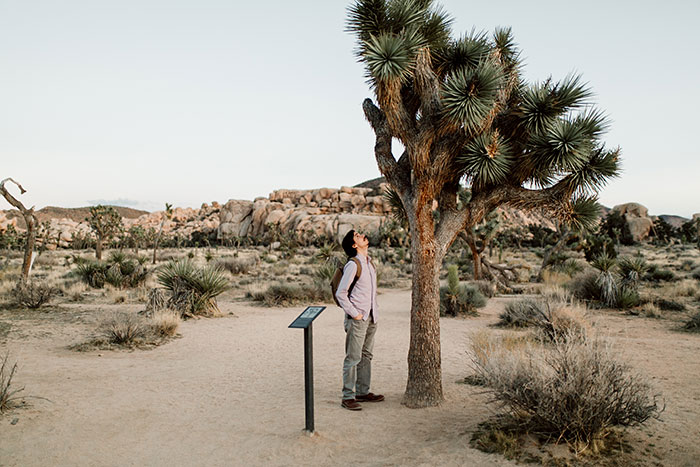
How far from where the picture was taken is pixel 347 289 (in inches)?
228

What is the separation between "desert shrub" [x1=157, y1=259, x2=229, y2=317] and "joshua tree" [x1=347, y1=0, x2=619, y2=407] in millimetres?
8746

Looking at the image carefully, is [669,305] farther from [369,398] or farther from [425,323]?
[369,398]

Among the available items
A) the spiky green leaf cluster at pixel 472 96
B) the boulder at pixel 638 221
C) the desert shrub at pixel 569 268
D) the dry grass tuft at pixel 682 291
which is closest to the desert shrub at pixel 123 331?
the spiky green leaf cluster at pixel 472 96

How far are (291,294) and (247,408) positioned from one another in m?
10.7

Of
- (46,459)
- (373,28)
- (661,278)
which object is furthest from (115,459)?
(661,278)

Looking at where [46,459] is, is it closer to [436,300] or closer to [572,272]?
[436,300]

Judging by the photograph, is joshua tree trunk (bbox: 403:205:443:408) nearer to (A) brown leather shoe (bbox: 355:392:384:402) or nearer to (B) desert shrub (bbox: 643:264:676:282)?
(A) brown leather shoe (bbox: 355:392:384:402)

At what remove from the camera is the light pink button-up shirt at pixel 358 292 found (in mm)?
5773

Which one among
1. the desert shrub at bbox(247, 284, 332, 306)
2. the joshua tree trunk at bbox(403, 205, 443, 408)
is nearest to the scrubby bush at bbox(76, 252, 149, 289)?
the desert shrub at bbox(247, 284, 332, 306)

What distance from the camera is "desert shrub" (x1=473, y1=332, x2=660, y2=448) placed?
430 cm

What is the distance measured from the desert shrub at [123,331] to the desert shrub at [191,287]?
105 inches

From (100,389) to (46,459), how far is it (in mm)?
2338

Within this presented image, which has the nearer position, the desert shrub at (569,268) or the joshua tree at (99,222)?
the desert shrub at (569,268)

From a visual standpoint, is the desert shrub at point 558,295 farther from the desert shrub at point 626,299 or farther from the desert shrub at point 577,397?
the desert shrub at point 577,397
